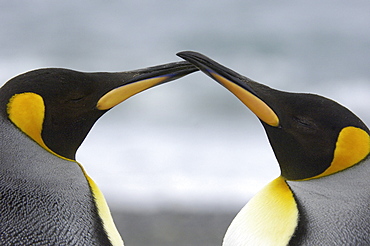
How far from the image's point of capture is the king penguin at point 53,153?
1636 millimetres

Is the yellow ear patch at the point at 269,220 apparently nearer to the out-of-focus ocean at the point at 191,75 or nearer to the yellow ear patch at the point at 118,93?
the yellow ear patch at the point at 118,93

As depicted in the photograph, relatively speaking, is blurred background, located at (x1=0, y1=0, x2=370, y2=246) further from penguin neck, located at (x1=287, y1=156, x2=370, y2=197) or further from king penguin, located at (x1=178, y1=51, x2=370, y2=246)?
penguin neck, located at (x1=287, y1=156, x2=370, y2=197)

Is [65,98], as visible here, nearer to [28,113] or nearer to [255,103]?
[28,113]

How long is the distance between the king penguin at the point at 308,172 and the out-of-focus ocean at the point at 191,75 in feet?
12.1

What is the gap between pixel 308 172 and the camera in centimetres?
191

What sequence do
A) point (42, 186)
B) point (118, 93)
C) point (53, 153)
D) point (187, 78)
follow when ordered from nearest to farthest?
1. point (42, 186)
2. point (53, 153)
3. point (118, 93)
4. point (187, 78)

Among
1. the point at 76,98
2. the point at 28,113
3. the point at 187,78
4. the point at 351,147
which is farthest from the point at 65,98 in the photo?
the point at 187,78

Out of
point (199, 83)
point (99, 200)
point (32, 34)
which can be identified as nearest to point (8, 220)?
point (99, 200)

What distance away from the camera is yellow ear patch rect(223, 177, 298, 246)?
183cm

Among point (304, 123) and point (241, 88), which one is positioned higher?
point (241, 88)

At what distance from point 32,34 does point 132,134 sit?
19.2ft

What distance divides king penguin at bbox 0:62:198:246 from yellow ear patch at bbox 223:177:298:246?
52 cm

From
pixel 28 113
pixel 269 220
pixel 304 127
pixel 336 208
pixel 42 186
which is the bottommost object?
pixel 269 220

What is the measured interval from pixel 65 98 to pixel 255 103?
713 mm
